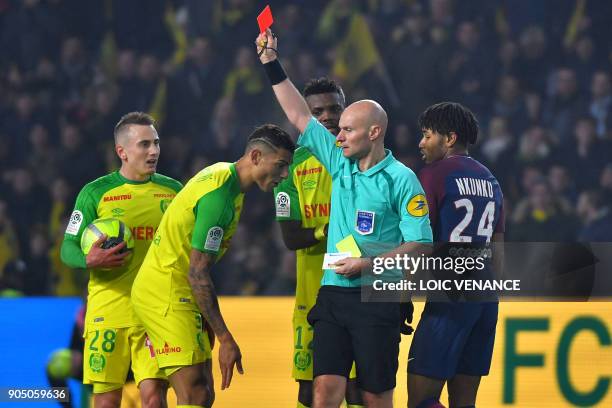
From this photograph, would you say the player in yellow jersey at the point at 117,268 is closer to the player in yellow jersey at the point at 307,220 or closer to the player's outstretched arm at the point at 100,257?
the player's outstretched arm at the point at 100,257

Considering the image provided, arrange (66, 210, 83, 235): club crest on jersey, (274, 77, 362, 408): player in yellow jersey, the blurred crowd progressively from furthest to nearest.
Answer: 1. the blurred crowd
2. (274, 77, 362, 408): player in yellow jersey
3. (66, 210, 83, 235): club crest on jersey

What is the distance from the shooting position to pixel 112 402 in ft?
21.7

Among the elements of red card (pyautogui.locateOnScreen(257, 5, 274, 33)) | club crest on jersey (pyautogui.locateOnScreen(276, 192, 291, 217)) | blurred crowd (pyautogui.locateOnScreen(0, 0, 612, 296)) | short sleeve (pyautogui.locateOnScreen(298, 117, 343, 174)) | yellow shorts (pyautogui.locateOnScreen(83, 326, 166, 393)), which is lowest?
yellow shorts (pyautogui.locateOnScreen(83, 326, 166, 393))

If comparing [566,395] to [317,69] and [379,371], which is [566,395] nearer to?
[379,371]

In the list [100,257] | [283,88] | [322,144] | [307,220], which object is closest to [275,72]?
[283,88]

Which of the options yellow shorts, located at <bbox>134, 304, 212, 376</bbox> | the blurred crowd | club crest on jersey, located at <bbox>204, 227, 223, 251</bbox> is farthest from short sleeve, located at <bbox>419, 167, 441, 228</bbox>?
the blurred crowd

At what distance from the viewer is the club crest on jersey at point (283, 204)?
6.72 m

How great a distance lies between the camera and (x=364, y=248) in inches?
221

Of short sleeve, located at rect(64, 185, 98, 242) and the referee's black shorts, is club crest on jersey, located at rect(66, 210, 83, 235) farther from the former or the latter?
the referee's black shorts

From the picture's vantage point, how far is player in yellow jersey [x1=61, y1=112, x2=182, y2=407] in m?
6.52

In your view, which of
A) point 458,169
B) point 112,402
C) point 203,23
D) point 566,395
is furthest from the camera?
point 203,23

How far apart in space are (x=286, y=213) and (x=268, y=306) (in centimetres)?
102

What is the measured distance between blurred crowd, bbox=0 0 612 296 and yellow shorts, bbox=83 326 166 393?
3881mm

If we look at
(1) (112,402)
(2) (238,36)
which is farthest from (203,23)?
(1) (112,402)
